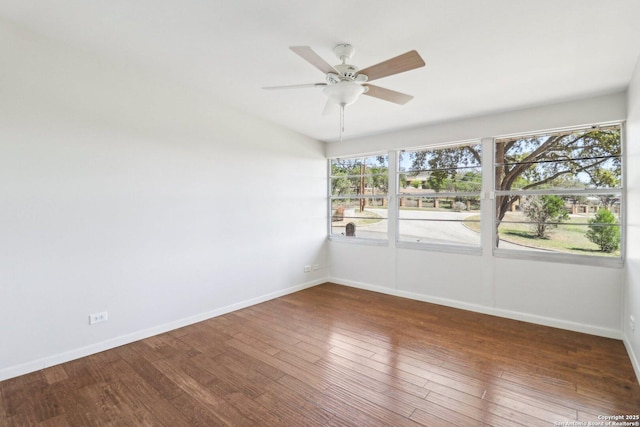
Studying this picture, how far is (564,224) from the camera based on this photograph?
358 centimetres

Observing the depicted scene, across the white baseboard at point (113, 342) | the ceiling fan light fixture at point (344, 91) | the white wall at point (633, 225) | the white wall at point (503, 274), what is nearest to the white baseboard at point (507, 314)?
the white wall at point (503, 274)

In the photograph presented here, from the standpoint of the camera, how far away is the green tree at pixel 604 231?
10.8 ft

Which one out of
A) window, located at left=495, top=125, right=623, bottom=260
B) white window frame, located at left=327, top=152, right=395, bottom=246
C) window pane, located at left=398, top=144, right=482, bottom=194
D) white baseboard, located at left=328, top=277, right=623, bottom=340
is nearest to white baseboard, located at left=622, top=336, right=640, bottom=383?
white baseboard, located at left=328, top=277, right=623, bottom=340

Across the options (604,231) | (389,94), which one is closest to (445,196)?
(604,231)

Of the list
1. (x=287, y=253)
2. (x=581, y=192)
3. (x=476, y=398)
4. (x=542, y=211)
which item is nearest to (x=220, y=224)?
(x=287, y=253)

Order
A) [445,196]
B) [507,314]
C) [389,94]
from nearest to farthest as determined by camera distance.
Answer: [389,94]
[507,314]
[445,196]

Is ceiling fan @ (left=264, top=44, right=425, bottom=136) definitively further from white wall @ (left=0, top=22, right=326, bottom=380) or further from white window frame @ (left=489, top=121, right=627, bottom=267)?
white window frame @ (left=489, top=121, right=627, bottom=267)

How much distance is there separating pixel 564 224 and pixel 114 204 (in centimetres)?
490

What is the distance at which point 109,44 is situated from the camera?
287cm

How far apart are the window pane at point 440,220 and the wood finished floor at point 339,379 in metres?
1.22

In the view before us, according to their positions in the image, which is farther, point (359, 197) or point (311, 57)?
point (359, 197)

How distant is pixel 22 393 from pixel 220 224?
7.56ft

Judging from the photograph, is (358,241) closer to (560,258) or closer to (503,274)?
(503,274)

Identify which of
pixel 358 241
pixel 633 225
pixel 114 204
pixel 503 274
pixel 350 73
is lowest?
pixel 503 274
